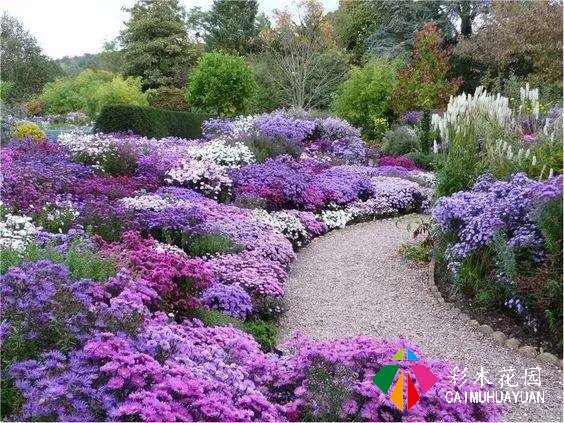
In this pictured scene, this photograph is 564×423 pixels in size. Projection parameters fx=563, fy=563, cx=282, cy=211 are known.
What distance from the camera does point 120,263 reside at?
4.46m

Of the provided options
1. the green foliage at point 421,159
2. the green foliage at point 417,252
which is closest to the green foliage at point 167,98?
the green foliage at point 421,159

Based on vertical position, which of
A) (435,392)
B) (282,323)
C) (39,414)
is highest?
(39,414)

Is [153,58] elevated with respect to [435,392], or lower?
elevated

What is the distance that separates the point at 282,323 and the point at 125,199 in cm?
304

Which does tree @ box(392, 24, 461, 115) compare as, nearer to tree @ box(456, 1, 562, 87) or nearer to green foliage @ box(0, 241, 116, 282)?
tree @ box(456, 1, 562, 87)

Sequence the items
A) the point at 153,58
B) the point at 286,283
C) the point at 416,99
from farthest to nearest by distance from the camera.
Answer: the point at 153,58 → the point at 416,99 → the point at 286,283

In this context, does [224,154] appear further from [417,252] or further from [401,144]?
[401,144]

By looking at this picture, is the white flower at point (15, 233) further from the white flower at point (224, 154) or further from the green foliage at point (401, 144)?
the green foliage at point (401, 144)

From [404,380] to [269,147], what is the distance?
359 inches

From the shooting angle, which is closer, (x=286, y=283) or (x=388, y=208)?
(x=286, y=283)

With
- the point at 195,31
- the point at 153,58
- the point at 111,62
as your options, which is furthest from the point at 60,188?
the point at 111,62

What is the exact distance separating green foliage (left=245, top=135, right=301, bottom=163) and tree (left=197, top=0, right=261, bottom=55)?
22.3 meters

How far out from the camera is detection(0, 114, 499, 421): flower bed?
9.48 ft

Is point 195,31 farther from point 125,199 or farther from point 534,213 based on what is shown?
point 534,213
